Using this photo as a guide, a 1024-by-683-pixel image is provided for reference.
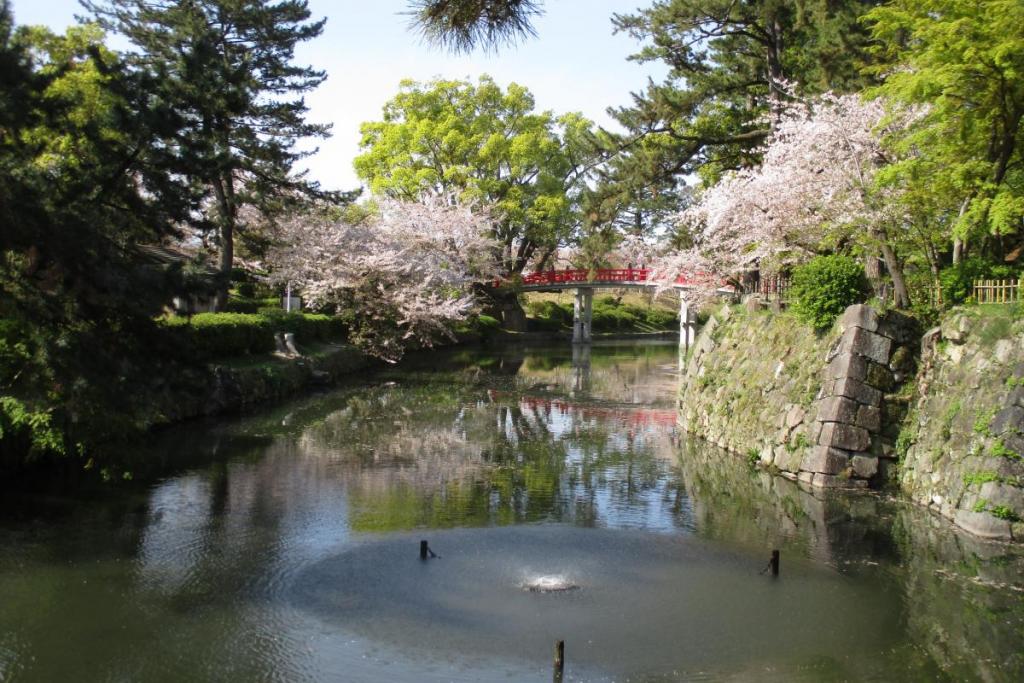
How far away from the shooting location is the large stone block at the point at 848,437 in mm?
15453

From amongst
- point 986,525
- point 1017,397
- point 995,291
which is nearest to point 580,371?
point 995,291

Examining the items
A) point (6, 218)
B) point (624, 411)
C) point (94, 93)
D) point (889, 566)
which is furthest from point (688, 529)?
point (94, 93)

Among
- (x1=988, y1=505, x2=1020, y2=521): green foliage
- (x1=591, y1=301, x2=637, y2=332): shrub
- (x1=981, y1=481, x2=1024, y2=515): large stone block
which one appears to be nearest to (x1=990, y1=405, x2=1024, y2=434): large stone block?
(x1=981, y1=481, x2=1024, y2=515): large stone block

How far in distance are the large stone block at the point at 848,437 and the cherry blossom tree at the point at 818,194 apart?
2954 mm

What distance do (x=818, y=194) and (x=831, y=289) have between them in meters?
4.28

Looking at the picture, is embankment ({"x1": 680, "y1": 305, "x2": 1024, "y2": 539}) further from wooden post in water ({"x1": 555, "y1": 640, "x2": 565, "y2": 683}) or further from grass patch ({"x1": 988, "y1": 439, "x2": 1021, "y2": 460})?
wooden post in water ({"x1": 555, "y1": 640, "x2": 565, "y2": 683})

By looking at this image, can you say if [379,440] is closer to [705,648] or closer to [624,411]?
[624,411]

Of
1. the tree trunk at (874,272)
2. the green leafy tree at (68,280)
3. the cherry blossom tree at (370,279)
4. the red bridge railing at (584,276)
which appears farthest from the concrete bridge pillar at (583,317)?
the green leafy tree at (68,280)

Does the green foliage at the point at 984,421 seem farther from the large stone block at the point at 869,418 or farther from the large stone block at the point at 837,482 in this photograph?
the large stone block at the point at 837,482

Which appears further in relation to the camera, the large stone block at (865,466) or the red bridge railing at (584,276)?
the red bridge railing at (584,276)

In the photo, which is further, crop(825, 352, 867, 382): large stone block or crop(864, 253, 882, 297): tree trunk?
crop(864, 253, 882, 297): tree trunk

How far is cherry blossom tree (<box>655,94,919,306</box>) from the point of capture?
1783 cm

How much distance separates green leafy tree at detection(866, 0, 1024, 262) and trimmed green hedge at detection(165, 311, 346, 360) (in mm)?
15512

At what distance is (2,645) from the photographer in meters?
8.55
